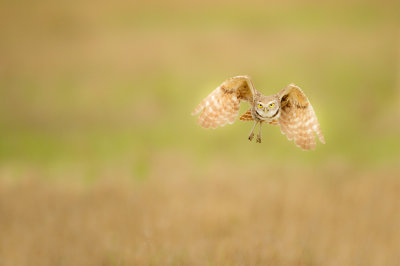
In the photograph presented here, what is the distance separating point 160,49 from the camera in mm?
→ 35906

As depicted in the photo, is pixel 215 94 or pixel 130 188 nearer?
pixel 215 94

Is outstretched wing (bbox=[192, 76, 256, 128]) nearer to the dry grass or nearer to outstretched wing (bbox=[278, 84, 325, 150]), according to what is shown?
outstretched wing (bbox=[278, 84, 325, 150])

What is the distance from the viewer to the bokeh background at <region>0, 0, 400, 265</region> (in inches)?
437

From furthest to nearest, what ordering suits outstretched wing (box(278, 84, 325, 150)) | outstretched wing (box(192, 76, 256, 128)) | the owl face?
1. outstretched wing (box(192, 76, 256, 128))
2. outstretched wing (box(278, 84, 325, 150))
3. the owl face

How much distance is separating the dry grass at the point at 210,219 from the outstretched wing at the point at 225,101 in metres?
5.25

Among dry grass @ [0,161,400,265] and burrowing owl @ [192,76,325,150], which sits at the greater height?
burrowing owl @ [192,76,325,150]

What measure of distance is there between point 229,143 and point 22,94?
48.6 ft

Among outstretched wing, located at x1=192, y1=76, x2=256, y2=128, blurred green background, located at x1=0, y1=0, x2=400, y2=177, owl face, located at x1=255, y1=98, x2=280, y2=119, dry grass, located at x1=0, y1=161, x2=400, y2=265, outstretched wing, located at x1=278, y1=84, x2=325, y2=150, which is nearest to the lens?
owl face, located at x1=255, y1=98, x2=280, y2=119

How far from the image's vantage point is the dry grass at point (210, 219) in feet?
32.6

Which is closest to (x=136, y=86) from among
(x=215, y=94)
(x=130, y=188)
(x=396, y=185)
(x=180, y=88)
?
(x=180, y=88)

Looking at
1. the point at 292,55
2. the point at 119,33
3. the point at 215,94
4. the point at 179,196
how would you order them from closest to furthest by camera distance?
the point at 215,94 < the point at 179,196 < the point at 292,55 < the point at 119,33

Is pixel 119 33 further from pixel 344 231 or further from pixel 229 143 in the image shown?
pixel 344 231

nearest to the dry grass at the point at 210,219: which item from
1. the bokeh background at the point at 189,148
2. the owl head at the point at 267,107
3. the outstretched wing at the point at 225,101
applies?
the bokeh background at the point at 189,148

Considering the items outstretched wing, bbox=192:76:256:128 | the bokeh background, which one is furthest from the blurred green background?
outstretched wing, bbox=192:76:256:128
